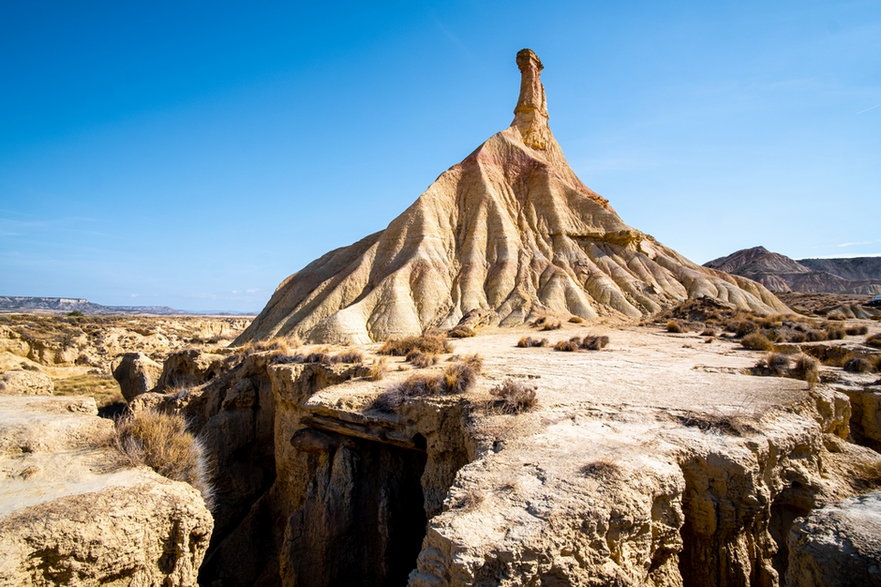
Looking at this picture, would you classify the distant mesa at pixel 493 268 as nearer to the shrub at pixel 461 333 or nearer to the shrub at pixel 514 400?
the shrub at pixel 461 333

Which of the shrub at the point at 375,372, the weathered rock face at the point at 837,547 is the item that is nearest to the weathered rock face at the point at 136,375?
the shrub at the point at 375,372

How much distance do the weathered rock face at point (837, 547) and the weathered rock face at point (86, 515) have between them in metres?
6.70

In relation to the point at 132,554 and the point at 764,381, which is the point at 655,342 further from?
the point at 132,554

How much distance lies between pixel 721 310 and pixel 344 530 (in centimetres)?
2645

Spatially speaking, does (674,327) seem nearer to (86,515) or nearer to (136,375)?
(86,515)

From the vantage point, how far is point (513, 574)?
405 cm

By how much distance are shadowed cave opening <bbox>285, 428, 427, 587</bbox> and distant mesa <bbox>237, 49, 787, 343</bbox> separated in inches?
731

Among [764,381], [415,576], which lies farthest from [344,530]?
[764,381]

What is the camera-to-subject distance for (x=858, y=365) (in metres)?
11.5

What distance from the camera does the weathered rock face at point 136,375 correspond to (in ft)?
65.0

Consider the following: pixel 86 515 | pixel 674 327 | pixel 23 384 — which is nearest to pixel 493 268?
pixel 674 327

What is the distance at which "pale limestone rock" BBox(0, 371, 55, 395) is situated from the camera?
10.2 metres

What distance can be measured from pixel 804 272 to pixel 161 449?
371ft

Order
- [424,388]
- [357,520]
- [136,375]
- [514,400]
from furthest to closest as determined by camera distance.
Result: [136,375], [424,388], [357,520], [514,400]
